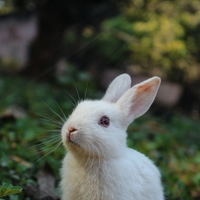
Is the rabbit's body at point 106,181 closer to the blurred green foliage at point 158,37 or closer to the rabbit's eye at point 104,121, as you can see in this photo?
the rabbit's eye at point 104,121

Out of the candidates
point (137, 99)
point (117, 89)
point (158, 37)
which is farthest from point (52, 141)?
point (158, 37)

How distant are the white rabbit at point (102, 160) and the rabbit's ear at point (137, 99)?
11 millimetres

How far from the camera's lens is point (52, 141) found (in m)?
4.35

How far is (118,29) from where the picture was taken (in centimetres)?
788

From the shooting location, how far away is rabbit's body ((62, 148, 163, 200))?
9.11 feet

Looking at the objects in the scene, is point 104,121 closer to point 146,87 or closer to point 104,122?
point 104,122

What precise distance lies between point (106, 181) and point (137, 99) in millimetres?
687

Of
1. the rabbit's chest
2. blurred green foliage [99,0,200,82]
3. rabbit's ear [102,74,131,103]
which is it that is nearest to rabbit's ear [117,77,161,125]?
rabbit's ear [102,74,131,103]

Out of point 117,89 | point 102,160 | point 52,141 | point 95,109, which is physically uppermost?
point 95,109

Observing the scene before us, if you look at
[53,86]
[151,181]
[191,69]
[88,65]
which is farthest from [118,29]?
[151,181]

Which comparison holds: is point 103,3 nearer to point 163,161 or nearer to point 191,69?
point 191,69

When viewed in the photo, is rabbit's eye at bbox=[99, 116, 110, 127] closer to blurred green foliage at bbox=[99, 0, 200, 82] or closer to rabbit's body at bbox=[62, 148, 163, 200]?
rabbit's body at bbox=[62, 148, 163, 200]

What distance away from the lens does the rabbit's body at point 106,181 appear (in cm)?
278

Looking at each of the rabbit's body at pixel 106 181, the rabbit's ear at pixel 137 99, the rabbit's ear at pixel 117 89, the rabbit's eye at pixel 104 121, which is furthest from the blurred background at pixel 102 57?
the rabbit's eye at pixel 104 121
